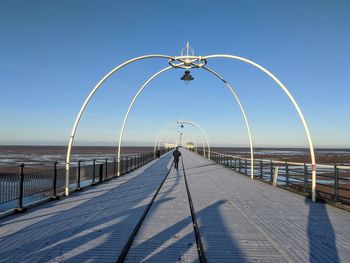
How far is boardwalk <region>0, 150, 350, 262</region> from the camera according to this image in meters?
5.48

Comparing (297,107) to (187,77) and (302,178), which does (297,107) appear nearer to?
(187,77)

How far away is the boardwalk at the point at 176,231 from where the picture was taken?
18.0 feet

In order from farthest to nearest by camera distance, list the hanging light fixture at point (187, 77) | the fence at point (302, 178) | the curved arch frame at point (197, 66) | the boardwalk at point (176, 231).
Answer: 1. the hanging light fixture at point (187, 77)
2. the curved arch frame at point (197, 66)
3. the fence at point (302, 178)
4. the boardwalk at point (176, 231)

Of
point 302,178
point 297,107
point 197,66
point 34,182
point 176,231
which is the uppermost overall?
point 197,66

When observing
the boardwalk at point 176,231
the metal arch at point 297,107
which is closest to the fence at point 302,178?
the metal arch at point 297,107

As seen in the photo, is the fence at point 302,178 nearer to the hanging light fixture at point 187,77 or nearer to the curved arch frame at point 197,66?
the curved arch frame at point 197,66

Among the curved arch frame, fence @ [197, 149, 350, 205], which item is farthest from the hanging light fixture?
fence @ [197, 149, 350, 205]

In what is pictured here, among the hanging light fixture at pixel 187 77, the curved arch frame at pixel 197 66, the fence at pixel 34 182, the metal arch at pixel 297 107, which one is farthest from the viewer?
the hanging light fixture at pixel 187 77

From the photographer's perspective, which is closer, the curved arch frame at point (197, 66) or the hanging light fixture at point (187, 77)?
the curved arch frame at point (197, 66)

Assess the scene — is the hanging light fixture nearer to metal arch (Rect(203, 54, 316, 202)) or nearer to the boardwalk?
metal arch (Rect(203, 54, 316, 202))

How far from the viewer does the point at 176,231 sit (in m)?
6.95

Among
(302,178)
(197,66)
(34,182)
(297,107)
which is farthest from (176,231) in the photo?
(302,178)

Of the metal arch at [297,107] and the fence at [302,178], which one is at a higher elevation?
the metal arch at [297,107]

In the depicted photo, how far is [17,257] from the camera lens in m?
5.27
